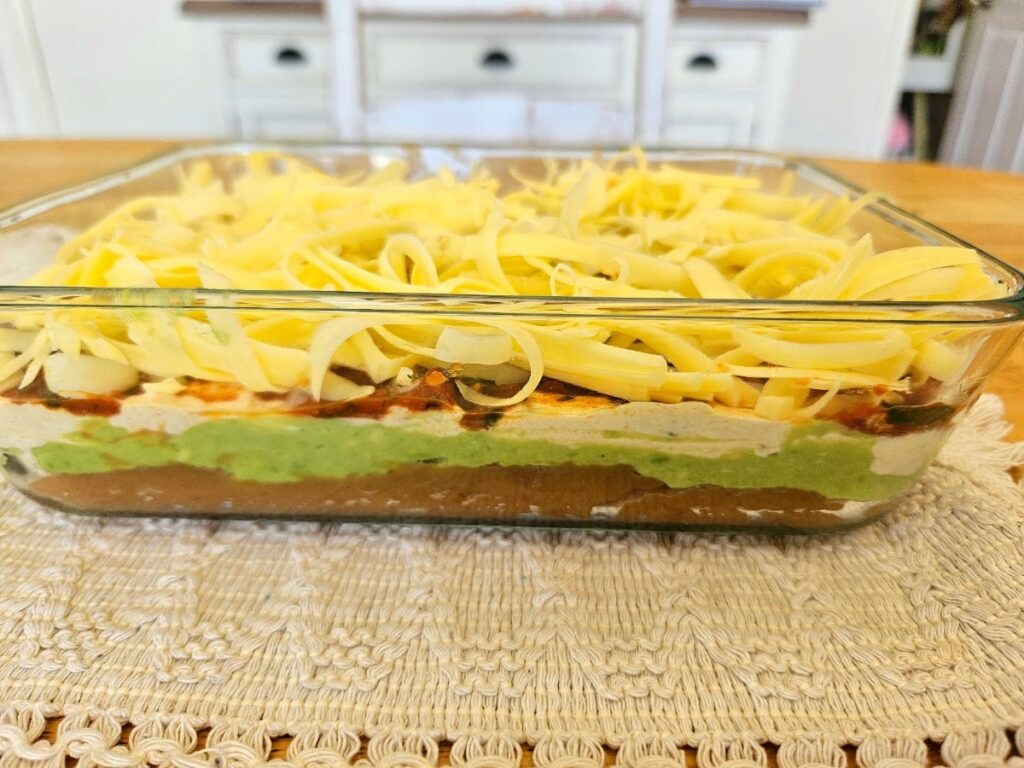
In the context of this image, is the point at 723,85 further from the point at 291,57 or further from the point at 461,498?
the point at 461,498

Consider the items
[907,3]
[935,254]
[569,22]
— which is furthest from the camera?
[907,3]

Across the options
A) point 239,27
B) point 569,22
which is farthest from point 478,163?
point 239,27

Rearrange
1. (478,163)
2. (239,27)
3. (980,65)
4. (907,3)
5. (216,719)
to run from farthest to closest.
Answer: (980,65)
(907,3)
(239,27)
(478,163)
(216,719)

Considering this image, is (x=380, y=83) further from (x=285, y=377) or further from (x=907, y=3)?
(x=907, y=3)

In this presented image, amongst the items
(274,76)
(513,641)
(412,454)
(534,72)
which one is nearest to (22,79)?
(274,76)

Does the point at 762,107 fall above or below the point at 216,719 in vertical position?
above

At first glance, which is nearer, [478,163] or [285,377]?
[285,377]

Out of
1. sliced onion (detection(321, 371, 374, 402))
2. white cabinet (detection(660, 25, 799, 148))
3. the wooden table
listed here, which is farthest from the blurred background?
sliced onion (detection(321, 371, 374, 402))

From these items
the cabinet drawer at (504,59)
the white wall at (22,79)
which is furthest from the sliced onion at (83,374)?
the white wall at (22,79)
